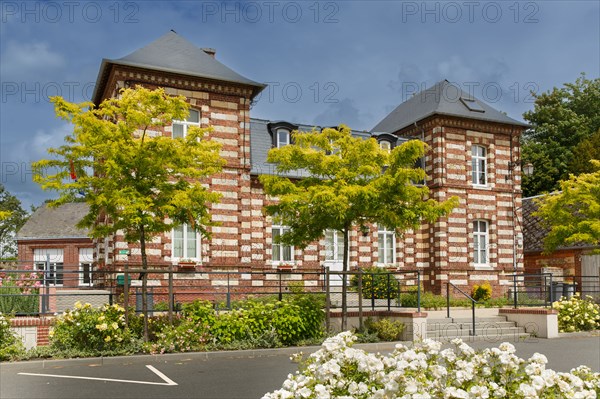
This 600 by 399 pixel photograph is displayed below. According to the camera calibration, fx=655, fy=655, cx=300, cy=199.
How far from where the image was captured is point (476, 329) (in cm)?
1862

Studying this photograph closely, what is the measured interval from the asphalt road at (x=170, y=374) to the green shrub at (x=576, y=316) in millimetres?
4091

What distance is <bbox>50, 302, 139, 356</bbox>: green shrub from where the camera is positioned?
44.1ft

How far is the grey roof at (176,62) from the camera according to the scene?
74.1ft

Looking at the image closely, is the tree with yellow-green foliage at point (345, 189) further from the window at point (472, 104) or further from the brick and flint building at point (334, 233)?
the window at point (472, 104)

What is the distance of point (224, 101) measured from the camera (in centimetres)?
2412

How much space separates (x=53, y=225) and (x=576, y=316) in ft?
102

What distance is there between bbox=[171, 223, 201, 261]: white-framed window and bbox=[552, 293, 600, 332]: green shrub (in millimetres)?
11994

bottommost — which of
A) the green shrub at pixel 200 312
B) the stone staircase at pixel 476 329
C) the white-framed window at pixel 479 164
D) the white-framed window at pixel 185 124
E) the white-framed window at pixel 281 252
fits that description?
the stone staircase at pixel 476 329

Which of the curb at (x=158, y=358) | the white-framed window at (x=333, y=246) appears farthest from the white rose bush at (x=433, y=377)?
the white-framed window at (x=333, y=246)

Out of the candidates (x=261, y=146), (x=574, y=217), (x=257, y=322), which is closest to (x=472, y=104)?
(x=574, y=217)

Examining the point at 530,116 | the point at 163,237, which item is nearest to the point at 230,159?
the point at 163,237

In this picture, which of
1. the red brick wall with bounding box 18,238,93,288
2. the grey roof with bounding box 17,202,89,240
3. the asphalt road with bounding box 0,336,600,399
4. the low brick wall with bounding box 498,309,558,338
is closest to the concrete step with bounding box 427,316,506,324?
the low brick wall with bounding box 498,309,558,338

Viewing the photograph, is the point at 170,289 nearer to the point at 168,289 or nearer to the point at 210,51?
the point at 168,289

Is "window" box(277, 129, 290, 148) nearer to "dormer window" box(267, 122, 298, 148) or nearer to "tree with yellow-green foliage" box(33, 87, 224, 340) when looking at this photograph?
"dormer window" box(267, 122, 298, 148)
